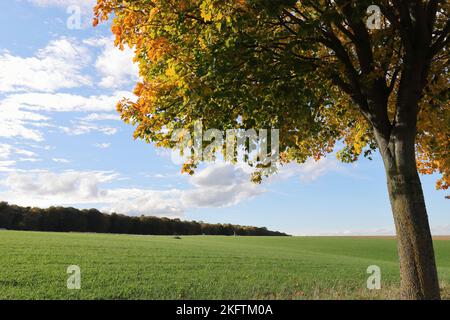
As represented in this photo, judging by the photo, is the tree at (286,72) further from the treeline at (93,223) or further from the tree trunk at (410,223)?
the treeline at (93,223)

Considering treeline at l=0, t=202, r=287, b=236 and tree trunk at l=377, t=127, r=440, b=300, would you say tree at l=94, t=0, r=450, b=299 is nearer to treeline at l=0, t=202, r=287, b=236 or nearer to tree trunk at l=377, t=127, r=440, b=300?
tree trunk at l=377, t=127, r=440, b=300

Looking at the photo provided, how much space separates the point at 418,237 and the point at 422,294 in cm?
171

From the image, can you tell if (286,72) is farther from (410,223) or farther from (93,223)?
(93,223)

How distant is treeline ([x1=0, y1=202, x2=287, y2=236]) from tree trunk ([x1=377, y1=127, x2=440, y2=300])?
103 m

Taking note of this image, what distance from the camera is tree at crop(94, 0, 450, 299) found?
1170cm

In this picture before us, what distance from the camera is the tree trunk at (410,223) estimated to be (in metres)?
12.5

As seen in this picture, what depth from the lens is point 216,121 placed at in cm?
1434

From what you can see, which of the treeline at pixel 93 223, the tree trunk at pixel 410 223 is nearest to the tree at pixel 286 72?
the tree trunk at pixel 410 223

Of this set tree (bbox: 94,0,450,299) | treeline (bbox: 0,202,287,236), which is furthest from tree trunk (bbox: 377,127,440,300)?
treeline (bbox: 0,202,287,236)

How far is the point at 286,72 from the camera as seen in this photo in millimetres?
12703

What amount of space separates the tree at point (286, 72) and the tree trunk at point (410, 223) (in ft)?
0.10

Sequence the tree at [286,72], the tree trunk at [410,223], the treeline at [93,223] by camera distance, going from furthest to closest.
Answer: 1. the treeline at [93,223]
2. the tree trunk at [410,223]
3. the tree at [286,72]
